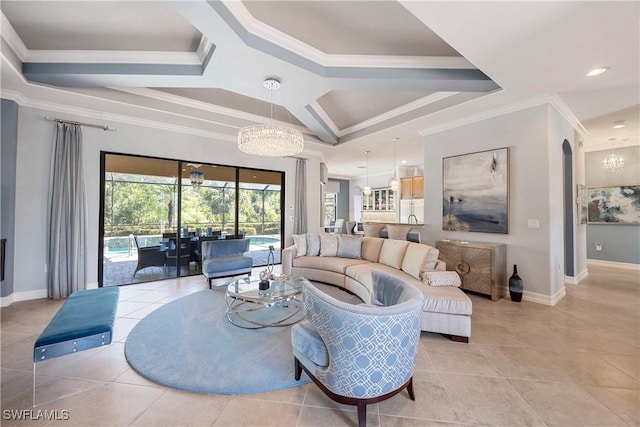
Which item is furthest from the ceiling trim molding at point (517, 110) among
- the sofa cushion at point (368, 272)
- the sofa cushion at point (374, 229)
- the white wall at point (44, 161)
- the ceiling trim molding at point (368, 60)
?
the white wall at point (44, 161)

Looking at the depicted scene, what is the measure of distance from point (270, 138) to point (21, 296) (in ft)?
14.5

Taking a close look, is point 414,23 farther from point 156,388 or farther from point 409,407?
point 156,388

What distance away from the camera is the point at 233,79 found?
3.16m

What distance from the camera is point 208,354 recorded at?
7.53 ft

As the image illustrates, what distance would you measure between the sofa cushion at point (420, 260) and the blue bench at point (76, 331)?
319 centimetres

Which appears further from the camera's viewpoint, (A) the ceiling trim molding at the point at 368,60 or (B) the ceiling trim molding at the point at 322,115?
(B) the ceiling trim molding at the point at 322,115

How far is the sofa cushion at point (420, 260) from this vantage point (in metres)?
3.22

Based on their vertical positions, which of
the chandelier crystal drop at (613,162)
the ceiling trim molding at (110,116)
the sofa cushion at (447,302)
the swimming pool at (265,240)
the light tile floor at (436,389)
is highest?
the ceiling trim molding at (110,116)

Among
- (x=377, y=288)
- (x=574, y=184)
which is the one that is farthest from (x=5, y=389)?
(x=574, y=184)

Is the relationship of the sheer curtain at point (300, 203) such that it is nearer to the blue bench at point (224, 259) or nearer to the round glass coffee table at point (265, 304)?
the blue bench at point (224, 259)

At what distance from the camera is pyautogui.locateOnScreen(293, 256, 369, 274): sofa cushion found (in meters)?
4.18

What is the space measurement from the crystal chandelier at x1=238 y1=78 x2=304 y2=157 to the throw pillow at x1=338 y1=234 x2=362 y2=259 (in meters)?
2.08

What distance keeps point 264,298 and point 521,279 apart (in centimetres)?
383

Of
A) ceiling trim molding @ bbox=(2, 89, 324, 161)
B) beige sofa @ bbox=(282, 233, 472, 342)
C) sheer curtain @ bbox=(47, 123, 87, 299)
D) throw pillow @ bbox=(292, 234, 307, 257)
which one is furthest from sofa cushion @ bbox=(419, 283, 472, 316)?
sheer curtain @ bbox=(47, 123, 87, 299)
